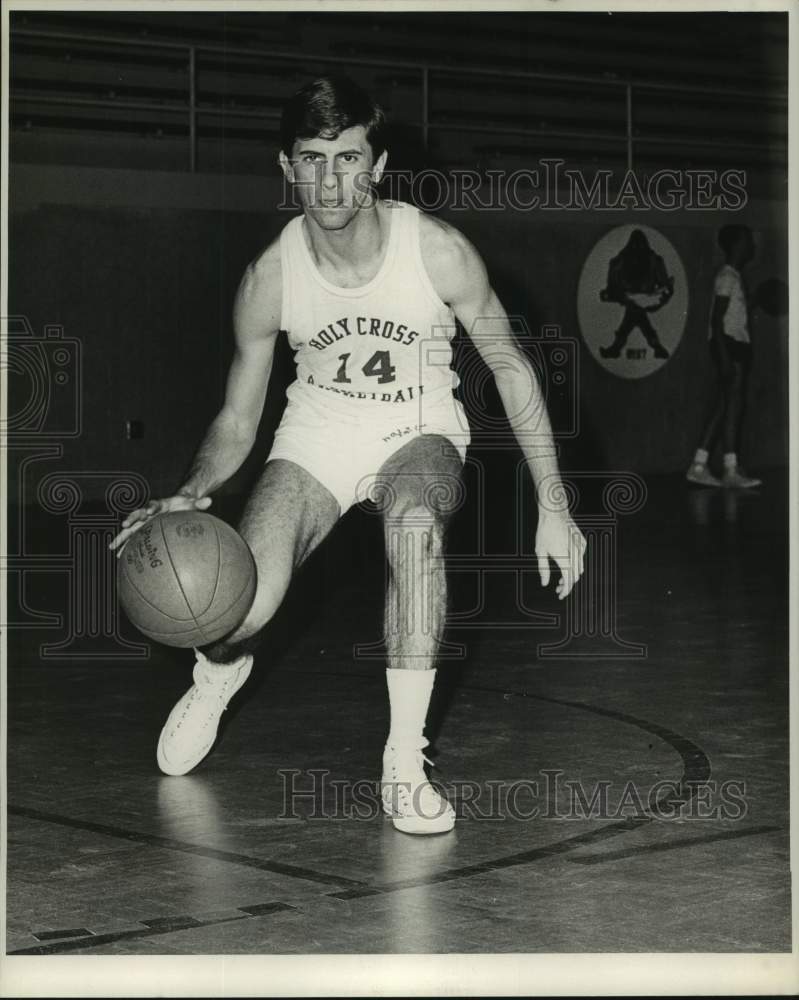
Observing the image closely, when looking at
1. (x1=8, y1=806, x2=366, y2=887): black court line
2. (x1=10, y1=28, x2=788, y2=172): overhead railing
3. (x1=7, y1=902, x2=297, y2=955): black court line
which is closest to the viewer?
(x1=7, y1=902, x2=297, y2=955): black court line

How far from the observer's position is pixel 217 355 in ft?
45.1

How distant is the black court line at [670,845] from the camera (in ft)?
12.8

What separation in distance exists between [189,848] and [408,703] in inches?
28.1

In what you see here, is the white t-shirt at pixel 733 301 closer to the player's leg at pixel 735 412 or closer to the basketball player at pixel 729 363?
the basketball player at pixel 729 363

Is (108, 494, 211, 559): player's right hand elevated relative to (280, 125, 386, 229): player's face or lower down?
lower down

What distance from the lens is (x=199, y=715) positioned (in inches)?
188

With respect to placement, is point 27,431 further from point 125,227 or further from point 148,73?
point 148,73

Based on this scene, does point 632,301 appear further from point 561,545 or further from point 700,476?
point 561,545

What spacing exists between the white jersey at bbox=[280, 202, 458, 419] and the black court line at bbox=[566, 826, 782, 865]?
1372 millimetres

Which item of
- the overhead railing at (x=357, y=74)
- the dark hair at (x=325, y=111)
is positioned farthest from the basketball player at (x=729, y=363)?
the dark hair at (x=325, y=111)

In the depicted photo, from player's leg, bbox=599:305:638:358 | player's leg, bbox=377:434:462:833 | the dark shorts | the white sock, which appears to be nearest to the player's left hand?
player's leg, bbox=377:434:462:833

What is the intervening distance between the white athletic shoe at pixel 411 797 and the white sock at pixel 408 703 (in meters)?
0.03

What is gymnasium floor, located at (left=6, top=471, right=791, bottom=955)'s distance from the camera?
3.41 meters

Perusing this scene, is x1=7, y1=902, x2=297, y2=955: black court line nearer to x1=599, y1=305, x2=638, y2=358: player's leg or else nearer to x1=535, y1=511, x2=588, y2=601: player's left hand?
x1=535, y1=511, x2=588, y2=601: player's left hand
